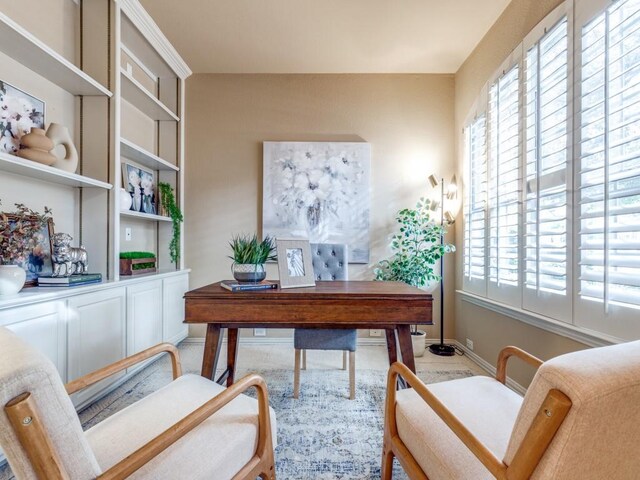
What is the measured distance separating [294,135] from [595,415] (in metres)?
→ 3.31

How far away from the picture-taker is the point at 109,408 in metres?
2.04

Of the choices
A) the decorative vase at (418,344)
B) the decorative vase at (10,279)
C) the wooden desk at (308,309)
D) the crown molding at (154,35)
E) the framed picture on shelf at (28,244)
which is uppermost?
the crown molding at (154,35)

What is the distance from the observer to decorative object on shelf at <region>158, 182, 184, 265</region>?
10.5ft

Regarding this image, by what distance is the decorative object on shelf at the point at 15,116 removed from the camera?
1.80m

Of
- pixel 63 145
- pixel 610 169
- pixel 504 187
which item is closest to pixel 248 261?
pixel 63 145

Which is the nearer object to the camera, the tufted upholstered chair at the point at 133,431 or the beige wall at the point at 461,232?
the tufted upholstered chair at the point at 133,431

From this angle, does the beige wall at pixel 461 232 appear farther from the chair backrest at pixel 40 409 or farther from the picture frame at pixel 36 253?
the picture frame at pixel 36 253

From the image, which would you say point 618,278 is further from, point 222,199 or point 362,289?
point 222,199

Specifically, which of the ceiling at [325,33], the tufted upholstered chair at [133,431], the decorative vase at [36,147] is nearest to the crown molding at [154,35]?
the ceiling at [325,33]

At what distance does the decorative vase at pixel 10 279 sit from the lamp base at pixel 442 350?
3212 mm

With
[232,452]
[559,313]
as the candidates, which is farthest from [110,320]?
[559,313]

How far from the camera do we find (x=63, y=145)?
208cm

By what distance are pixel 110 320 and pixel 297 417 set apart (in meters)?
1.44

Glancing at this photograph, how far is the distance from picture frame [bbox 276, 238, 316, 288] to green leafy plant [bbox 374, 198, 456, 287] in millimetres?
1391
